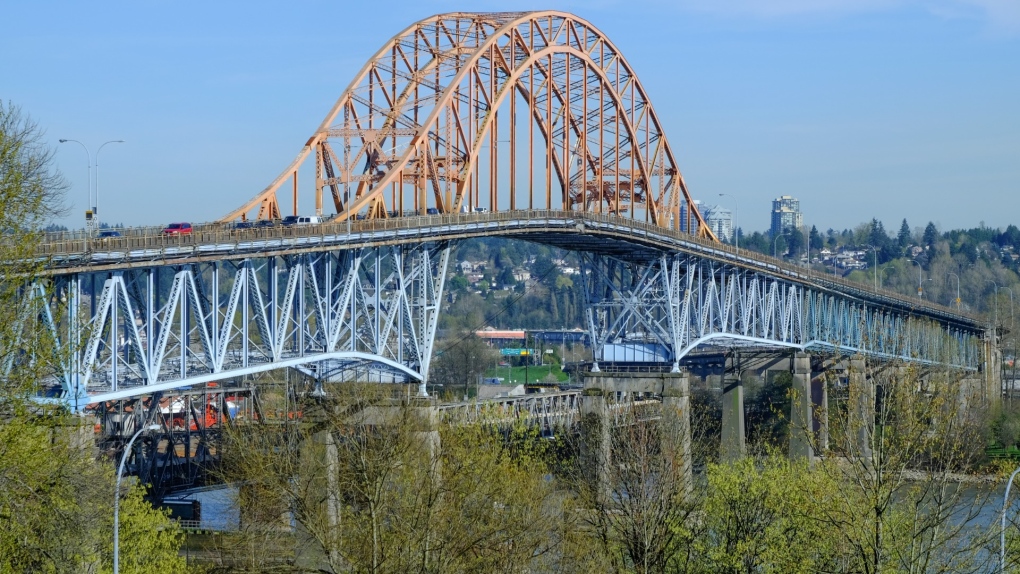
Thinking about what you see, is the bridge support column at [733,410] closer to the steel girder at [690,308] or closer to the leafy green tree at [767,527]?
the steel girder at [690,308]

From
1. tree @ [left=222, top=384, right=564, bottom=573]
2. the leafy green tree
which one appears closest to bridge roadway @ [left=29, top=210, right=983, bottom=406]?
the leafy green tree

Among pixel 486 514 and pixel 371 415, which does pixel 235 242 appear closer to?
pixel 371 415

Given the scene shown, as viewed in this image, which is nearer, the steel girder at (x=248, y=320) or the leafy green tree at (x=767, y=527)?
the leafy green tree at (x=767, y=527)

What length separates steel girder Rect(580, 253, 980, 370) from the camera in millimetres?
88062

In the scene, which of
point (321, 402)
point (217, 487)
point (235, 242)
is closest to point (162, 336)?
point (235, 242)

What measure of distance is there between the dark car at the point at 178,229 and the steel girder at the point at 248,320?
50.2 inches

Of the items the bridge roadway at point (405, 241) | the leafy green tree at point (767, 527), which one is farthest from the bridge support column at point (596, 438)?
the bridge roadway at point (405, 241)

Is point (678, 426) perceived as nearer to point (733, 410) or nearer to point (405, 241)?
point (405, 241)

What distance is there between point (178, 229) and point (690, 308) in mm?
45204

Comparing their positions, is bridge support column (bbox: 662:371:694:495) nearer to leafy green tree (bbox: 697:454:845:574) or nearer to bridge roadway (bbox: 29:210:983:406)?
leafy green tree (bbox: 697:454:845:574)

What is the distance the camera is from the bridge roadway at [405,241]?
45.2 m

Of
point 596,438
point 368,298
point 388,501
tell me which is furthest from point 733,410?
point 388,501

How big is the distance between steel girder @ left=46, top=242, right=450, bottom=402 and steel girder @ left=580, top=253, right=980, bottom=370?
1982cm

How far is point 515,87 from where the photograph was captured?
273 feet
